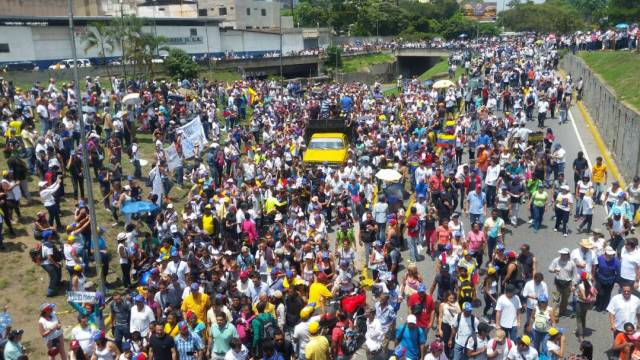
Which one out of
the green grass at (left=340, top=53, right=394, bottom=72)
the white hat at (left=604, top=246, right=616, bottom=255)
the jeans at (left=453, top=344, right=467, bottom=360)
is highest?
the green grass at (left=340, top=53, right=394, bottom=72)

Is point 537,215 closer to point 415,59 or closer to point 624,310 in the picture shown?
point 624,310

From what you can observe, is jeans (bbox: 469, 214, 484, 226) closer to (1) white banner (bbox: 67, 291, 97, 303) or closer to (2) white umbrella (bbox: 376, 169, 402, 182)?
(2) white umbrella (bbox: 376, 169, 402, 182)

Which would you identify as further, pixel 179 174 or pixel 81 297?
pixel 179 174

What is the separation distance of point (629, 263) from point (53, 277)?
41.7ft

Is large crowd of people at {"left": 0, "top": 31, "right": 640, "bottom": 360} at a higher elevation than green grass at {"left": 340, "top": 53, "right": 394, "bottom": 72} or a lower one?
lower

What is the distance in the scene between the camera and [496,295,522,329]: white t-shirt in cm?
985

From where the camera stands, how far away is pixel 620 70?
30078mm

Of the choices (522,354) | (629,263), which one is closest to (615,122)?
(629,263)

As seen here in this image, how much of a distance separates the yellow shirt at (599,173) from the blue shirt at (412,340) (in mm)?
9918

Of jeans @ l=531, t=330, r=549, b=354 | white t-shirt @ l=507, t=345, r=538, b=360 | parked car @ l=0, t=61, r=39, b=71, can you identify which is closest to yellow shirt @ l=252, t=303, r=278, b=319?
white t-shirt @ l=507, t=345, r=538, b=360

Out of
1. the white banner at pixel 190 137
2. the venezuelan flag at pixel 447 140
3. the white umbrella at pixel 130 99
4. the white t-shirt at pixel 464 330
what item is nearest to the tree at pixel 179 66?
the white umbrella at pixel 130 99

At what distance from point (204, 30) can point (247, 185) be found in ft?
165

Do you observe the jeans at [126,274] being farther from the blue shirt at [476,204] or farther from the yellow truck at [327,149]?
the yellow truck at [327,149]

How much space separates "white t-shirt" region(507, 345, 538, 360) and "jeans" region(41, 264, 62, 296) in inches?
413
